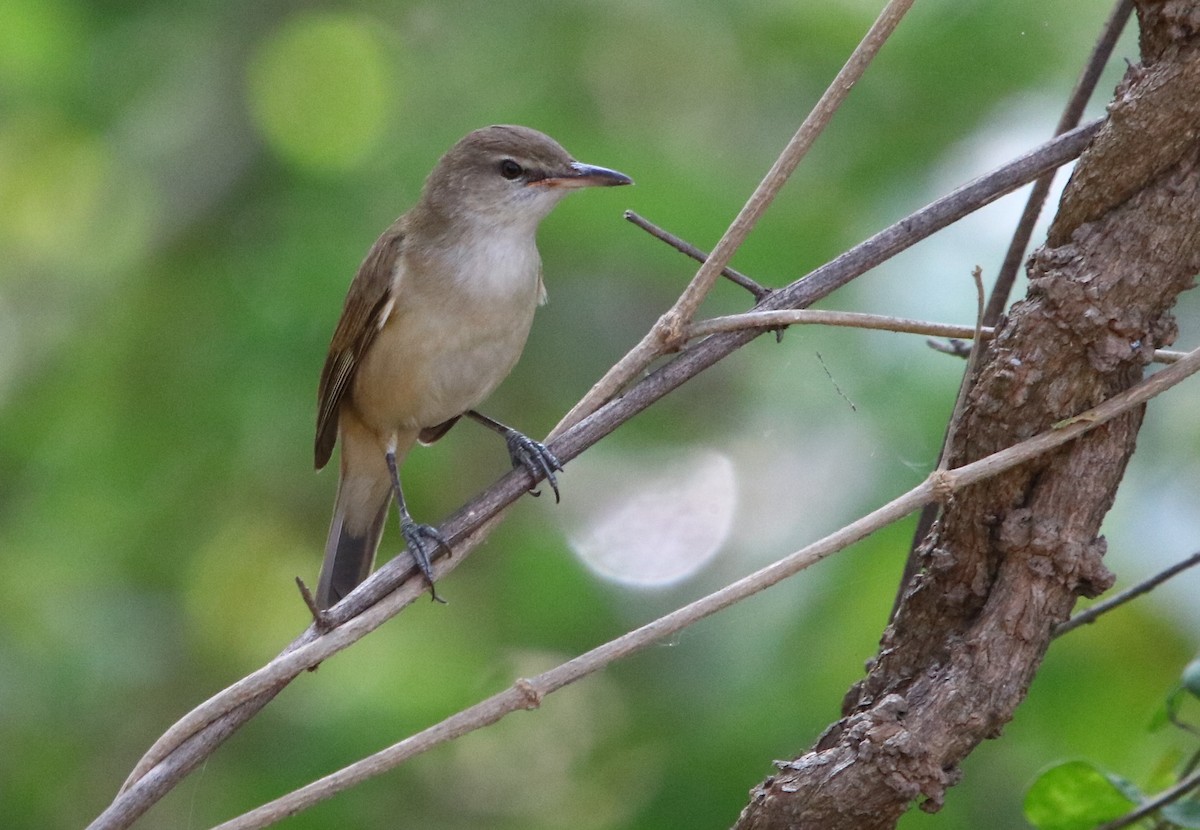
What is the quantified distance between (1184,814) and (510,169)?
239cm

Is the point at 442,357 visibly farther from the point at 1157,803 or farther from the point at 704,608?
the point at 1157,803

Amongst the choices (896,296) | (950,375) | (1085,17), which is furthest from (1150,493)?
(1085,17)

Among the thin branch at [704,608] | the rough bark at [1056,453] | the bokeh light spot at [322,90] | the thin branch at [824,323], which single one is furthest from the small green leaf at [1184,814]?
the bokeh light spot at [322,90]

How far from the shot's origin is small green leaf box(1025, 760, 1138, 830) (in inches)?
74.4

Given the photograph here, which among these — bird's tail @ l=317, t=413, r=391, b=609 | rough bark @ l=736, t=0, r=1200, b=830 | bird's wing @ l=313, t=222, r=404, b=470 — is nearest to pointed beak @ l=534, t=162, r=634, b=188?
bird's wing @ l=313, t=222, r=404, b=470

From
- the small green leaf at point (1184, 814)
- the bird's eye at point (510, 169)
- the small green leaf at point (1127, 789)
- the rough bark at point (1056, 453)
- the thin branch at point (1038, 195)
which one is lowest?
the small green leaf at point (1184, 814)

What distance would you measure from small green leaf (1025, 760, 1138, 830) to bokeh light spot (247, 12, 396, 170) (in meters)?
2.67

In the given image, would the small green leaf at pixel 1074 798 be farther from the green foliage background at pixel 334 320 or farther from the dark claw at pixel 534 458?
the green foliage background at pixel 334 320

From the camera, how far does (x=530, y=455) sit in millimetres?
2652

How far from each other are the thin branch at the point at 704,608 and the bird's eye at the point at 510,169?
2128 millimetres

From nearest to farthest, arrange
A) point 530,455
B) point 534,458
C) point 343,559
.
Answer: point 534,458 → point 530,455 → point 343,559

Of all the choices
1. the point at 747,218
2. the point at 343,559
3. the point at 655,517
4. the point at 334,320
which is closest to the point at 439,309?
the point at 334,320

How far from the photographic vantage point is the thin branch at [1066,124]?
1.95 meters

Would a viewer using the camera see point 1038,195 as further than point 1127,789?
Yes
